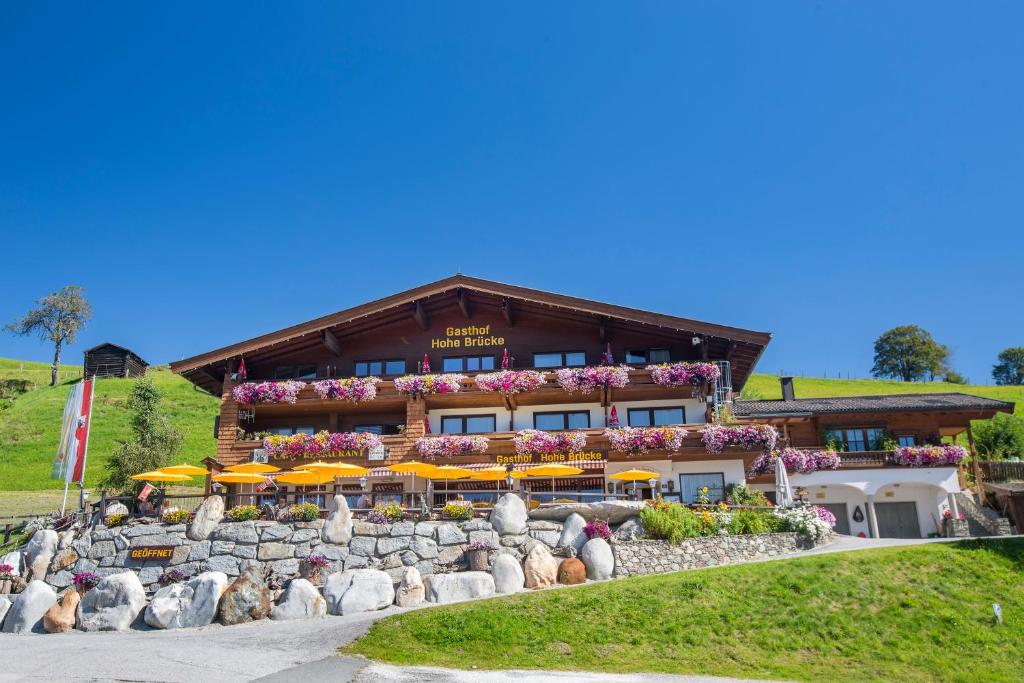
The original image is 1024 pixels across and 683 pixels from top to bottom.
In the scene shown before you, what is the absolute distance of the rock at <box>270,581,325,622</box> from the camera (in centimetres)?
1917

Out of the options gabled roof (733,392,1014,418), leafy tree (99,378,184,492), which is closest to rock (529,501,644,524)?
gabled roof (733,392,1014,418)

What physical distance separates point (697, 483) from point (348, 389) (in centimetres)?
1400

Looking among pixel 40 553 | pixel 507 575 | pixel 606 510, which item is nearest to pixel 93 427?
pixel 40 553

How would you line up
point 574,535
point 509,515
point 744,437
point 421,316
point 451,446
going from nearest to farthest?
point 574,535 → point 509,515 → point 744,437 → point 451,446 → point 421,316

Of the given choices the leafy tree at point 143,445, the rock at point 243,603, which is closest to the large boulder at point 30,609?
the rock at point 243,603

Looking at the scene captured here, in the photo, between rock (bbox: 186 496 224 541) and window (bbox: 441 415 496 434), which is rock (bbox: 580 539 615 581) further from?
window (bbox: 441 415 496 434)

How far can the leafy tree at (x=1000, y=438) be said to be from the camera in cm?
4200

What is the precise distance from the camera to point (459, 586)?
773 inches

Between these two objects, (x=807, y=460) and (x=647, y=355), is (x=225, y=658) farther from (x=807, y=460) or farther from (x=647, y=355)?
(x=807, y=460)

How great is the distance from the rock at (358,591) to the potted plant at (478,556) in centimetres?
212

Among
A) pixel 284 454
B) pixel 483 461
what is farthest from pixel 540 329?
pixel 284 454

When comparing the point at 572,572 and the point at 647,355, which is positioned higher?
the point at 647,355

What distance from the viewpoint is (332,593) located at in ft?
64.4

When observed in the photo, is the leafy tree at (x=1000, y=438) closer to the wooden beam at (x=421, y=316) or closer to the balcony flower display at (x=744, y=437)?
the balcony flower display at (x=744, y=437)
